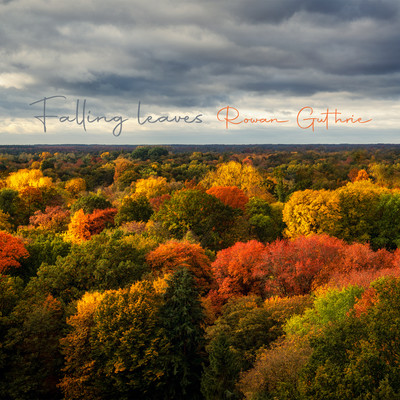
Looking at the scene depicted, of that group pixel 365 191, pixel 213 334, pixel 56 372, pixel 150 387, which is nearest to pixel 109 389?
pixel 150 387

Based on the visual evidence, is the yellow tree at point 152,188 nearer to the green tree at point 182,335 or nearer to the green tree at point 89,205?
the green tree at point 89,205

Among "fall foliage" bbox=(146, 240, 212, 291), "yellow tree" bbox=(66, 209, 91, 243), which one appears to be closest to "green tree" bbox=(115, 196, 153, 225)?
"yellow tree" bbox=(66, 209, 91, 243)

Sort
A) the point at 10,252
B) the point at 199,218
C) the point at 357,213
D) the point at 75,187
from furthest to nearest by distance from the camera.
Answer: the point at 75,187, the point at 357,213, the point at 199,218, the point at 10,252

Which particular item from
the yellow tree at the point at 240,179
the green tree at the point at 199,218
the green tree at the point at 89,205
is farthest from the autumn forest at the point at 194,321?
the yellow tree at the point at 240,179

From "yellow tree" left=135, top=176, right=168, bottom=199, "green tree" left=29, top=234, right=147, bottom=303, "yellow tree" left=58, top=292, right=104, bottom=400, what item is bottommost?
"yellow tree" left=58, top=292, right=104, bottom=400

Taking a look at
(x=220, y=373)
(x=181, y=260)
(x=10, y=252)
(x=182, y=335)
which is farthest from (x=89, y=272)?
(x=220, y=373)

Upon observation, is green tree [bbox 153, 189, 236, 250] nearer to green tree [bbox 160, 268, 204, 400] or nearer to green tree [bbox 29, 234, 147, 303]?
green tree [bbox 29, 234, 147, 303]

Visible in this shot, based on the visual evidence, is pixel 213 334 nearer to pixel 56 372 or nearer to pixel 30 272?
pixel 56 372

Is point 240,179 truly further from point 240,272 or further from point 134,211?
point 240,272
